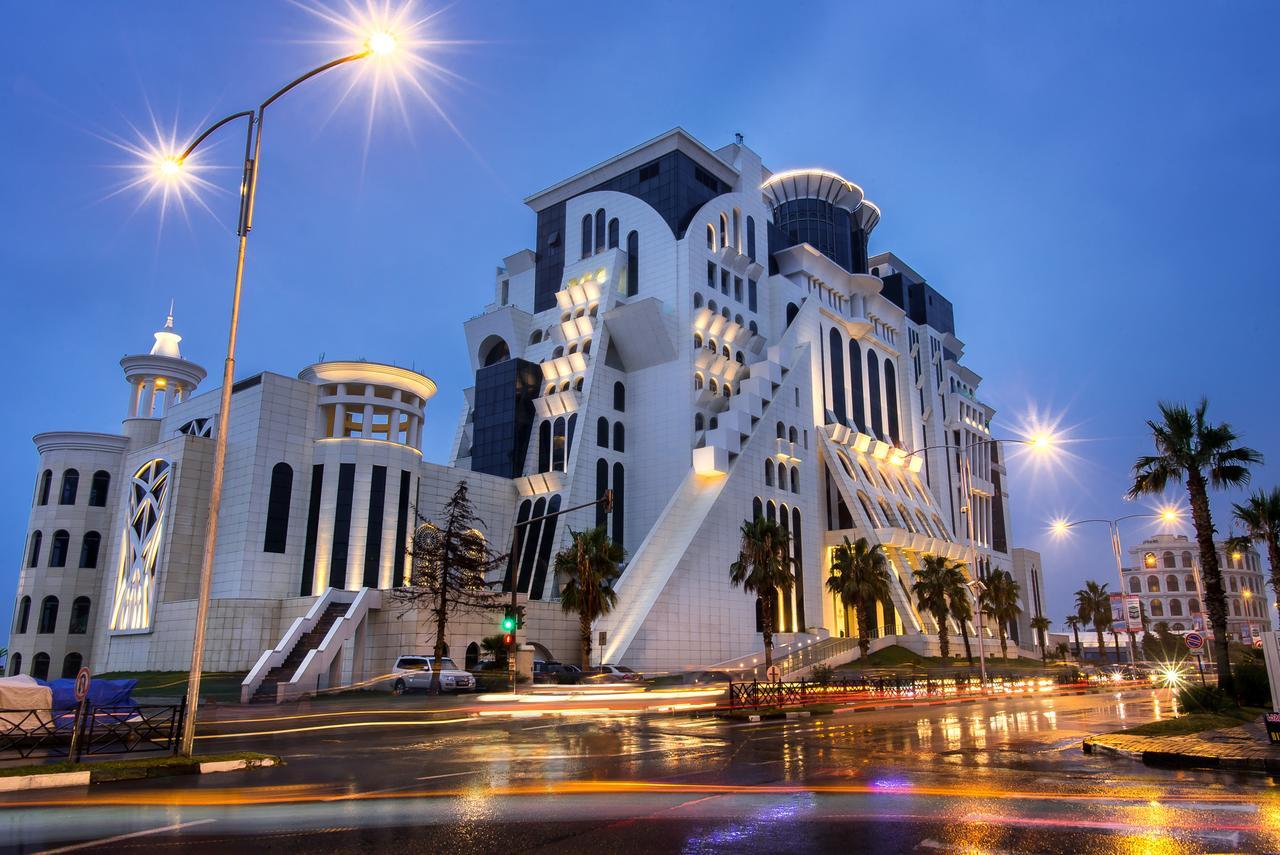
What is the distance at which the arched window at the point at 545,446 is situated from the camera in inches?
2500

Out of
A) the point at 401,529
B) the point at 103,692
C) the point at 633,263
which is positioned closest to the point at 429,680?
the point at 401,529

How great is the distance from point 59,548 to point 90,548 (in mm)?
1824

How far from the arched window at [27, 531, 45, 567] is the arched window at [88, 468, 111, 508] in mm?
3587

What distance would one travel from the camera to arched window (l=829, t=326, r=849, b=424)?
76.7 m

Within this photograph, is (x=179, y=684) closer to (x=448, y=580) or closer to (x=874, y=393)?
(x=448, y=580)

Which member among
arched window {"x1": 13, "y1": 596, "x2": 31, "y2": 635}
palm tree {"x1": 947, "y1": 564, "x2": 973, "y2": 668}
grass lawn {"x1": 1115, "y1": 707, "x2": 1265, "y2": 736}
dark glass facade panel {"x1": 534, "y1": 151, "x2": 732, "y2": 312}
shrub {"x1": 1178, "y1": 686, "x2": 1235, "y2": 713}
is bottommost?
grass lawn {"x1": 1115, "y1": 707, "x2": 1265, "y2": 736}

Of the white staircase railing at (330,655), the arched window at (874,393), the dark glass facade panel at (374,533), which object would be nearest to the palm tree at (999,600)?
the arched window at (874,393)

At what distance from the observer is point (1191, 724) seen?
20.9 metres

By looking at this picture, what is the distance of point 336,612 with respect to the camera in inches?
1752

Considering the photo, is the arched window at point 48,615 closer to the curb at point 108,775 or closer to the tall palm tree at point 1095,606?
the curb at point 108,775

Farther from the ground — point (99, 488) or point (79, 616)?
point (99, 488)

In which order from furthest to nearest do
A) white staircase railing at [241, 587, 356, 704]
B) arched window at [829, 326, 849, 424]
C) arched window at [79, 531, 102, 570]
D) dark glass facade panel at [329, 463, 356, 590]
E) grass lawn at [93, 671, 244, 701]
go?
arched window at [829, 326, 849, 424] < arched window at [79, 531, 102, 570] < dark glass facade panel at [329, 463, 356, 590] < grass lawn at [93, 671, 244, 701] < white staircase railing at [241, 587, 356, 704]

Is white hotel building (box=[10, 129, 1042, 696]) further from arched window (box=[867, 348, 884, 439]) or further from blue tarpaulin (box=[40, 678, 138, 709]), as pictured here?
blue tarpaulin (box=[40, 678, 138, 709])

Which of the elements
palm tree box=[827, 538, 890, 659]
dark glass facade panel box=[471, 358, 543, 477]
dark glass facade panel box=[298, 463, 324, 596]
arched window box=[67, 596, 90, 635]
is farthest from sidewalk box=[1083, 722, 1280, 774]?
arched window box=[67, 596, 90, 635]
